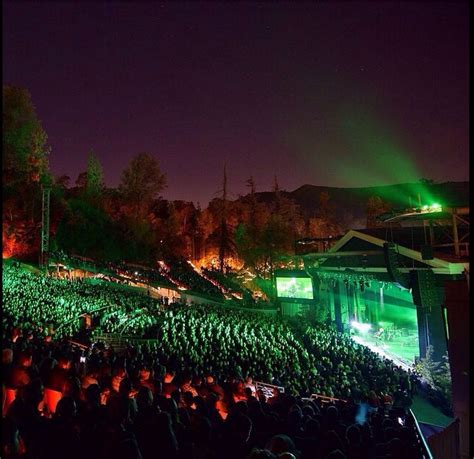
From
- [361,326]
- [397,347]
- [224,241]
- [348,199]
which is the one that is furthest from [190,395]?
[348,199]

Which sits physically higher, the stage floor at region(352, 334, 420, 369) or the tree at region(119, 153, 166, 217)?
the tree at region(119, 153, 166, 217)

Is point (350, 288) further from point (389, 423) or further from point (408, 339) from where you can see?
point (389, 423)

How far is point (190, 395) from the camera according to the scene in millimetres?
4961

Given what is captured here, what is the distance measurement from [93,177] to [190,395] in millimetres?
34023

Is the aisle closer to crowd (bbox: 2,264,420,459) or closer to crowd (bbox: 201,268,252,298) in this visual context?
crowd (bbox: 2,264,420,459)

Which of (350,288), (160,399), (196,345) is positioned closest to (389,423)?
(160,399)

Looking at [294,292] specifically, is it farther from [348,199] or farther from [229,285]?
[348,199]

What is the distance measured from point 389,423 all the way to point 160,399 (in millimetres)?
2882

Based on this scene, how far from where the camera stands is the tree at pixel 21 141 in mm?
23797

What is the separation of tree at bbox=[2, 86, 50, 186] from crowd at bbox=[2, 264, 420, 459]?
16.5 meters

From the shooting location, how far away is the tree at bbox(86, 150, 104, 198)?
35.2m

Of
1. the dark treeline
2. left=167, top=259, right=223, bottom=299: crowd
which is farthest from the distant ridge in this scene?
left=167, top=259, right=223, bottom=299: crowd

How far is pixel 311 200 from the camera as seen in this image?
280 feet

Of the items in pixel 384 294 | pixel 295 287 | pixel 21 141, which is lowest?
pixel 384 294
